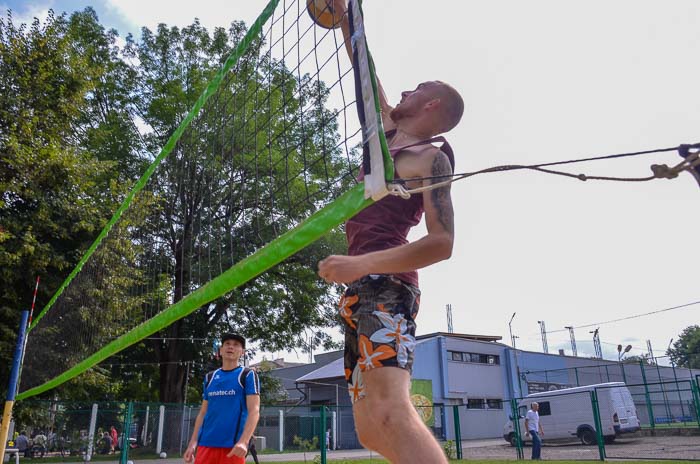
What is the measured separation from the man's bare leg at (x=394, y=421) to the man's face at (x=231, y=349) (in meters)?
2.73

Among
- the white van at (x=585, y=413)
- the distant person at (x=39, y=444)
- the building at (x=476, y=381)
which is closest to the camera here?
the distant person at (x=39, y=444)

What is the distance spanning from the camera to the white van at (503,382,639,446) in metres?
17.9

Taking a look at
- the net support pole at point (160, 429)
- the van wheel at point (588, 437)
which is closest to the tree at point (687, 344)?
the van wheel at point (588, 437)

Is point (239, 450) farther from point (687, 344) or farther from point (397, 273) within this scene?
point (687, 344)

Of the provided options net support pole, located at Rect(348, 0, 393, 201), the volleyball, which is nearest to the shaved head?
net support pole, located at Rect(348, 0, 393, 201)

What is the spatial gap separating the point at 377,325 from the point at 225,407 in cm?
264

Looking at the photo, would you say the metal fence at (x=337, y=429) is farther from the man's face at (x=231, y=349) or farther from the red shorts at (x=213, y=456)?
the red shorts at (x=213, y=456)

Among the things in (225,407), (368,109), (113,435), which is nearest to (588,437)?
(113,435)

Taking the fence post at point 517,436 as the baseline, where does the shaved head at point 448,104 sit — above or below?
above

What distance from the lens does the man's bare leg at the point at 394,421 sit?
1514 millimetres

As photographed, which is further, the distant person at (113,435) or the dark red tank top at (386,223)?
the distant person at (113,435)

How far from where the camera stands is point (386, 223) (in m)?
2.09

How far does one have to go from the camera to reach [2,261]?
9.43m

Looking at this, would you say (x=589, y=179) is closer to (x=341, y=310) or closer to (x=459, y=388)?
(x=341, y=310)
